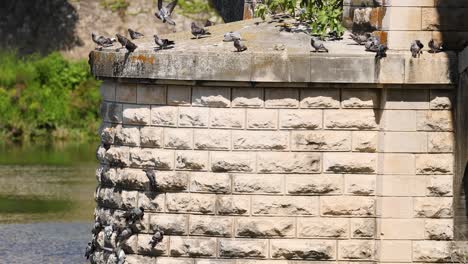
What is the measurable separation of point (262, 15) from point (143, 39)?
5.92ft

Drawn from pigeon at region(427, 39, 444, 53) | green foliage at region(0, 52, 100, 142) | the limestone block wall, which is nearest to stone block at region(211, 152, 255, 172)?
the limestone block wall

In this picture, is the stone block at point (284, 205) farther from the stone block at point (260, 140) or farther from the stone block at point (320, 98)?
the stone block at point (320, 98)

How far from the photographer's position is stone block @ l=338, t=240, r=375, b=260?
1811cm

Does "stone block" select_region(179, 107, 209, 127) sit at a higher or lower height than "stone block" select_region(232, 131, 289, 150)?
higher

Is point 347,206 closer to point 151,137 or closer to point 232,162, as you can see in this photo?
point 232,162

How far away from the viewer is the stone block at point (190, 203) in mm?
18062

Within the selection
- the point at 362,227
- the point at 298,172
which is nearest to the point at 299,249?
the point at 362,227

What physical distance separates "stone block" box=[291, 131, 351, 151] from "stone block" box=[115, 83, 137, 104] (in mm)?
2116

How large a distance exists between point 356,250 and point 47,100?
A: 2668 cm

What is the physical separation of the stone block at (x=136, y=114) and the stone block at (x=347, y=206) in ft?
7.85

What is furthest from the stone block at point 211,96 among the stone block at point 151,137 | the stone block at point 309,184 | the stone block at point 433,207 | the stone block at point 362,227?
the stone block at point 433,207

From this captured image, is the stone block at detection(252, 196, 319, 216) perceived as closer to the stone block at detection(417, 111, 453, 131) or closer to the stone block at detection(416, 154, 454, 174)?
the stone block at detection(416, 154, 454, 174)

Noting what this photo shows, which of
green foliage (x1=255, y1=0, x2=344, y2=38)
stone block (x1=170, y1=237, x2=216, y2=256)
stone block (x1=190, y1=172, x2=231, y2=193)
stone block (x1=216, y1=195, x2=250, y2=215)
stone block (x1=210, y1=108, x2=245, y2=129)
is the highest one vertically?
green foliage (x1=255, y1=0, x2=344, y2=38)

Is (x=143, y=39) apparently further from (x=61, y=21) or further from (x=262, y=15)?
(x=61, y=21)
